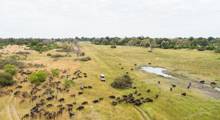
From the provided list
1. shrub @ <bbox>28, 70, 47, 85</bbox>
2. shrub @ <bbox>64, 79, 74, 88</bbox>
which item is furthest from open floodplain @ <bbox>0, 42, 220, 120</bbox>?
shrub @ <bbox>28, 70, 47, 85</bbox>

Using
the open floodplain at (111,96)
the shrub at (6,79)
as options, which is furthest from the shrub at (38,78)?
the shrub at (6,79)

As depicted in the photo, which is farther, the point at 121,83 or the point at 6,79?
the point at 6,79

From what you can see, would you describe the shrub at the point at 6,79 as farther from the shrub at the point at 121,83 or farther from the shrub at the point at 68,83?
the shrub at the point at 121,83

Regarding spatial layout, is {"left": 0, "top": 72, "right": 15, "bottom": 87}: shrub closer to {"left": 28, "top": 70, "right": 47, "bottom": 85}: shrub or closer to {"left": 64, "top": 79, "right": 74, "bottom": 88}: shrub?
{"left": 28, "top": 70, "right": 47, "bottom": 85}: shrub

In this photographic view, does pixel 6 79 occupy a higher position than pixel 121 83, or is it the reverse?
pixel 121 83

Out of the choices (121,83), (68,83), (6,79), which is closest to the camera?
(121,83)

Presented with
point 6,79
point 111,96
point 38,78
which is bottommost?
point 6,79

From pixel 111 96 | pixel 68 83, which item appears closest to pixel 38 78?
pixel 68 83

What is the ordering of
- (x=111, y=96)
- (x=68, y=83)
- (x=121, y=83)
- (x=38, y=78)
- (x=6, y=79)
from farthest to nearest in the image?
(x=6, y=79), (x=38, y=78), (x=68, y=83), (x=121, y=83), (x=111, y=96)

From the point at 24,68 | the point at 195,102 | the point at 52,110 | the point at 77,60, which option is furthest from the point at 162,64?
the point at 52,110

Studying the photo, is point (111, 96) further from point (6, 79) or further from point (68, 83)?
point (6, 79)

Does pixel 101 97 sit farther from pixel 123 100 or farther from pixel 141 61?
pixel 141 61
